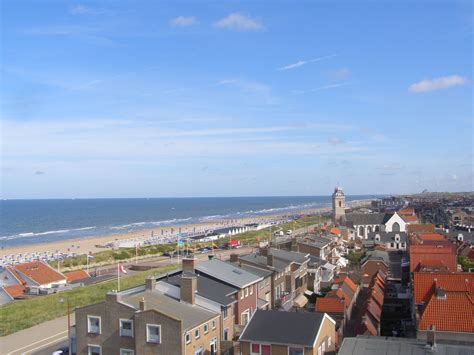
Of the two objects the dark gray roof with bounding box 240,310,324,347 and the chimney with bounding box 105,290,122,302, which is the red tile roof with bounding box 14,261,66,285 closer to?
the chimney with bounding box 105,290,122,302

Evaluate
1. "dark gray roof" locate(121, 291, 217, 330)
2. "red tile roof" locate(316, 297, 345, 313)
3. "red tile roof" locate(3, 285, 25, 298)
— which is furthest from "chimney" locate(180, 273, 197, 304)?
"red tile roof" locate(3, 285, 25, 298)

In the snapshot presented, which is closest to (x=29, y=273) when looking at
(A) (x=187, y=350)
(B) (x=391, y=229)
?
(A) (x=187, y=350)

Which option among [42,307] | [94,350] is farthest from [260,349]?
[42,307]

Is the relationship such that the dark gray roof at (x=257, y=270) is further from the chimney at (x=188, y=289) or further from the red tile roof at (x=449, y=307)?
the red tile roof at (x=449, y=307)

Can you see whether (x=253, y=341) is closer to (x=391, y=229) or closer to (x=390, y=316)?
(x=390, y=316)

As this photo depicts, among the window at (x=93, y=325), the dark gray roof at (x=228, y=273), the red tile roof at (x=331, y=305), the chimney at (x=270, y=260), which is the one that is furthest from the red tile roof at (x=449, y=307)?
the window at (x=93, y=325)

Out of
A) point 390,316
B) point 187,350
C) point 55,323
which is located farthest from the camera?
point 390,316
